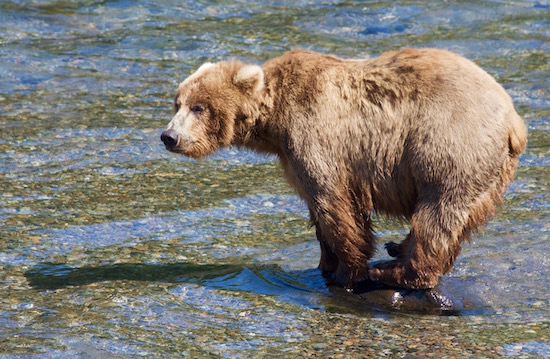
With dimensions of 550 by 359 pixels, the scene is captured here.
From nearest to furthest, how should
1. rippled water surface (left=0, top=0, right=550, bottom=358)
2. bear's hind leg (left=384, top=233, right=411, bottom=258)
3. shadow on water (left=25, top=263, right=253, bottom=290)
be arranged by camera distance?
rippled water surface (left=0, top=0, right=550, bottom=358) → bear's hind leg (left=384, top=233, right=411, bottom=258) → shadow on water (left=25, top=263, right=253, bottom=290)

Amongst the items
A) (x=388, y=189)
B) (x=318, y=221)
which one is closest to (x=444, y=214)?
(x=388, y=189)

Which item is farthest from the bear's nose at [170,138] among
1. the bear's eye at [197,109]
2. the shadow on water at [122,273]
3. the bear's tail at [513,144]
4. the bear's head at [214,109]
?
the bear's tail at [513,144]

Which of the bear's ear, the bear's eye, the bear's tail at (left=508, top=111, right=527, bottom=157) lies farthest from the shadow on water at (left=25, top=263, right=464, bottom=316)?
the bear's ear

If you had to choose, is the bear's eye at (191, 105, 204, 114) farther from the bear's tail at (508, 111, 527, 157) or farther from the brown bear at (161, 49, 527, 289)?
the bear's tail at (508, 111, 527, 157)

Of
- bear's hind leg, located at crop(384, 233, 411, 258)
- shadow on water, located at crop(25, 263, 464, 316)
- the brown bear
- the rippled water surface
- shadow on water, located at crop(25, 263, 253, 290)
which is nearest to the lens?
the rippled water surface

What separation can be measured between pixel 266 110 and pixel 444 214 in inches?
61.1

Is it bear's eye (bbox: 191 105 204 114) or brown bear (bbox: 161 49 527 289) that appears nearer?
brown bear (bbox: 161 49 527 289)

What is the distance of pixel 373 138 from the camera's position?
21.1ft

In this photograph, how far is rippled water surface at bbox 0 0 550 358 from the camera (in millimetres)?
5867

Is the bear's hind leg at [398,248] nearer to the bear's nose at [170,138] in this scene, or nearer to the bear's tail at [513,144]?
the bear's tail at [513,144]

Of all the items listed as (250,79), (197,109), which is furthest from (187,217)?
(250,79)

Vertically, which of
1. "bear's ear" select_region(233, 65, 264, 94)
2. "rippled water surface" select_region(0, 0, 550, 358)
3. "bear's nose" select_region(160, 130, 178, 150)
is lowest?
"rippled water surface" select_region(0, 0, 550, 358)

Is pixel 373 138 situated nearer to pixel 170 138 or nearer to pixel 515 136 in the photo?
pixel 515 136

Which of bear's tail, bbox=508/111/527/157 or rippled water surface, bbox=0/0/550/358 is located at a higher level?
bear's tail, bbox=508/111/527/157
